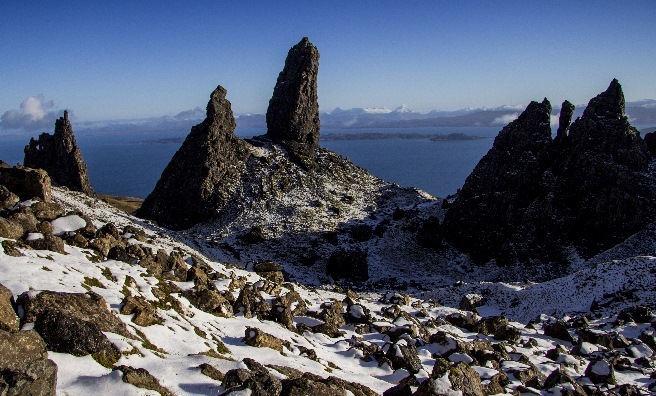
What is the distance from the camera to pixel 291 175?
253 ft

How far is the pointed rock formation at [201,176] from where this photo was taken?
2766 inches

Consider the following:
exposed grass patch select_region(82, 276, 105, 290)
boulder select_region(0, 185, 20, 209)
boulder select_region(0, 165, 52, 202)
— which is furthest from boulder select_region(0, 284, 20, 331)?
boulder select_region(0, 165, 52, 202)

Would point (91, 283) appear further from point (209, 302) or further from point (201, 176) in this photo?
point (201, 176)

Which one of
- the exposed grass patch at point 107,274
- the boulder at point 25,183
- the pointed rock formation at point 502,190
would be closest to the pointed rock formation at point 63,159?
the boulder at point 25,183

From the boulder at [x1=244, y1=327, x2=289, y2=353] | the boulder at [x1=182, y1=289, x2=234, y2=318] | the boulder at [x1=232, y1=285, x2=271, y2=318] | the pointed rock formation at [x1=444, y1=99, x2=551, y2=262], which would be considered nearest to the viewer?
the boulder at [x1=244, y1=327, x2=289, y2=353]

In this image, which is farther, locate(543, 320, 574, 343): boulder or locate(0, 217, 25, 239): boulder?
locate(543, 320, 574, 343): boulder

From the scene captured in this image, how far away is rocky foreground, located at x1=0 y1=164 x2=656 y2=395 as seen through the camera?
11531 millimetres

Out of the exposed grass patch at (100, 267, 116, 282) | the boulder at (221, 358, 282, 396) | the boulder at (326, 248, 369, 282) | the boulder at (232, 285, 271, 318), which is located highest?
the exposed grass patch at (100, 267, 116, 282)

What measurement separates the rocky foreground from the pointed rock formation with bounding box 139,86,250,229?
39863mm

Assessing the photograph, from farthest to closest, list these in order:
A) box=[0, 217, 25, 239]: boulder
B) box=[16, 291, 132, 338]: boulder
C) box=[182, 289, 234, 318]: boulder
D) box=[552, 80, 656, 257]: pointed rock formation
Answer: box=[552, 80, 656, 257]: pointed rock formation
box=[182, 289, 234, 318]: boulder
box=[0, 217, 25, 239]: boulder
box=[16, 291, 132, 338]: boulder

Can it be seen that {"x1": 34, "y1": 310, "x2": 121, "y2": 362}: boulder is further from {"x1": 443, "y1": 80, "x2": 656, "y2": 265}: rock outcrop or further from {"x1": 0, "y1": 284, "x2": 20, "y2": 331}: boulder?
{"x1": 443, "y1": 80, "x2": 656, "y2": 265}: rock outcrop

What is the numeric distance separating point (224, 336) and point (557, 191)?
55162 mm

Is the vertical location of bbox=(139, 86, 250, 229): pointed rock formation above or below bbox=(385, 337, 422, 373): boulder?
above

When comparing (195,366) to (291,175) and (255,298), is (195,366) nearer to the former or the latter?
(255,298)
